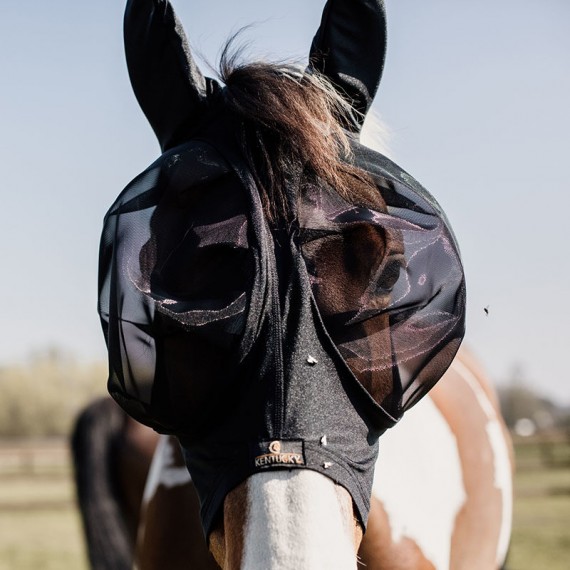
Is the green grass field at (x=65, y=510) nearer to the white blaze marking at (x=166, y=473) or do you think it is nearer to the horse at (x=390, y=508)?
the horse at (x=390, y=508)

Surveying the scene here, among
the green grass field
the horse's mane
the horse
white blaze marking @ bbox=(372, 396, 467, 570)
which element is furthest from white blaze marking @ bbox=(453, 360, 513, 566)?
the green grass field

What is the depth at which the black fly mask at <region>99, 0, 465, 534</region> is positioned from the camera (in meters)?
1.33

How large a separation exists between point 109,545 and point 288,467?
12.4 feet

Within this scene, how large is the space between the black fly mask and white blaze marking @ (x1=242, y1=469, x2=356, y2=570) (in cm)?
3

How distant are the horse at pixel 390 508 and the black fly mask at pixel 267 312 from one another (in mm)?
64

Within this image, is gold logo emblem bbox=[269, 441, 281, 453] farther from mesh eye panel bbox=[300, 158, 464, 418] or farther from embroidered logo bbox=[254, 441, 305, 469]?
mesh eye panel bbox=[300, 158, 464, 418]

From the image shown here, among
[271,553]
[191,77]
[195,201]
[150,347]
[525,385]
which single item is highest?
[191,77]

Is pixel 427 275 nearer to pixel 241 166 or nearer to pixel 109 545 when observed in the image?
pixel 241 166

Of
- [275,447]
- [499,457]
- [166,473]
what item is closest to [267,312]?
[275,447]

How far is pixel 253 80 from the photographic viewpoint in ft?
5.35

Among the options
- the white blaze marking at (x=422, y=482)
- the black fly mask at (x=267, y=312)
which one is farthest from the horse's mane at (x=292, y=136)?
the white blaze marking at (x=422, y=482)

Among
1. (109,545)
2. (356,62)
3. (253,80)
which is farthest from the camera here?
(109,545)

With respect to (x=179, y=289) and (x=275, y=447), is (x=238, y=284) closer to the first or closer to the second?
(x=179, y=289)

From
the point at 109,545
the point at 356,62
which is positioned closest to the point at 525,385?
the point at 109,545
